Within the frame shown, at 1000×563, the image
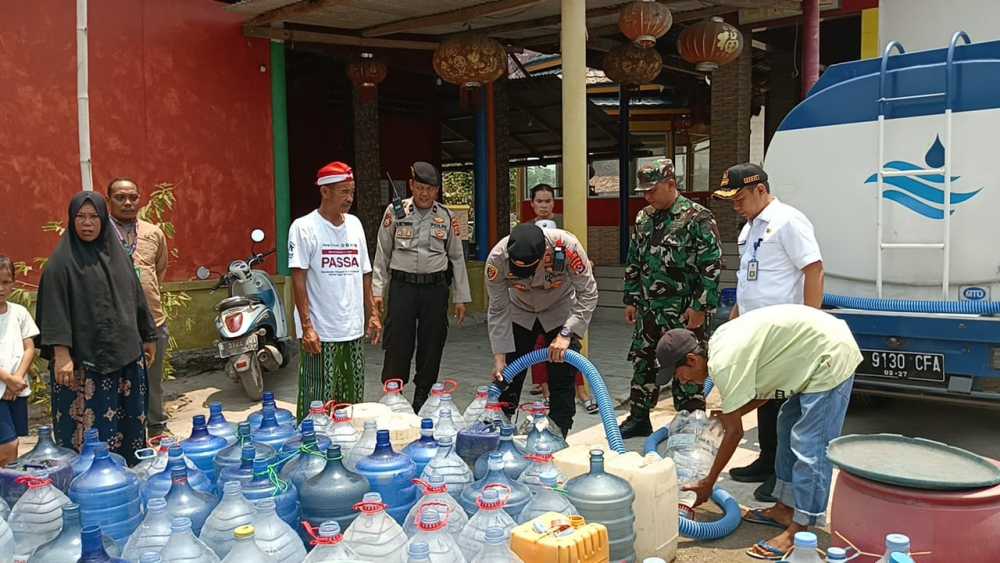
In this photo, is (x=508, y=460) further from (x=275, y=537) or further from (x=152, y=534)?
(x=152, y=534)

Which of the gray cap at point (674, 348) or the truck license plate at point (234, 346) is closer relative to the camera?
the gray cap at point (674, 348)

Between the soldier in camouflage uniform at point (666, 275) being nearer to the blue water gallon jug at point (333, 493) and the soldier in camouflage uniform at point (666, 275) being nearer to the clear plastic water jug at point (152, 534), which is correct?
the blue water gallon jug at point (333, 493)

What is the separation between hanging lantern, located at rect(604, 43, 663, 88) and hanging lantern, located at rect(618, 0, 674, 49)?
122 centimetres

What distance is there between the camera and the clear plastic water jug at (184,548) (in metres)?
2.12

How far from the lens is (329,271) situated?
4422 mm

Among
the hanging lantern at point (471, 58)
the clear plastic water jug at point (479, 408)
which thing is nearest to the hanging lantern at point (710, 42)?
the hanging lantern at point (471, 58)

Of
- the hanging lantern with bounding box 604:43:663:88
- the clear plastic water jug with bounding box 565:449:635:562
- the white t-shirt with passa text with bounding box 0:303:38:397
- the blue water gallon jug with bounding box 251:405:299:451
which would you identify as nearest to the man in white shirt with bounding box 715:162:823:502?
the clear plastic water jug with bounding box 565:449:635:562

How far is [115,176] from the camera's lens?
6617 mm

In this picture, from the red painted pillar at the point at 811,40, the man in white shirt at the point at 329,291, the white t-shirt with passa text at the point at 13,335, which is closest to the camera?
the white t-shirt with passa text at the point at 13,335

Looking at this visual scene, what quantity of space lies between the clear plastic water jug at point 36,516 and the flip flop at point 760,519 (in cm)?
294

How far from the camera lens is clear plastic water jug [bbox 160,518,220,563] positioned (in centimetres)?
212

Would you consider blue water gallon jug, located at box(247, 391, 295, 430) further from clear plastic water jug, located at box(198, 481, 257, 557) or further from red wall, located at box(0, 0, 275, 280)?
red wall, located at box(0, 0, 275, 280)

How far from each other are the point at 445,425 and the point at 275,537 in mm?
1397

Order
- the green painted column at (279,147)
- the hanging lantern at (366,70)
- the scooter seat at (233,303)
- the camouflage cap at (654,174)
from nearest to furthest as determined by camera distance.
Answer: the camouflage cap at (654,174), the scooter seat at (233,303), the green painted column at (279,147), the hanging lantern at (366,70)
